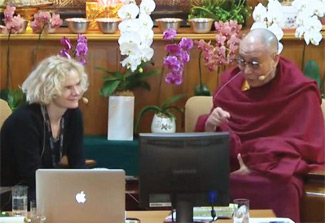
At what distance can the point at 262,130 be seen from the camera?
3.52m

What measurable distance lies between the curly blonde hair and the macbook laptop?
0.89 m

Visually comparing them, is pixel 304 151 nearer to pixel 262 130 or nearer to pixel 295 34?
pixel 262 130

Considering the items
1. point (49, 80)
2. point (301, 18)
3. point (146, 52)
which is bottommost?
point (49, 80)

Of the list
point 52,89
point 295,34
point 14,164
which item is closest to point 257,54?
point 295,34

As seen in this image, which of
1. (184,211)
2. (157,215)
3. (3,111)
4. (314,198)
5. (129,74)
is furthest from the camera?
(129,74)

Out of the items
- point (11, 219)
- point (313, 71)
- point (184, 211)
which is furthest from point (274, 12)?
point (11, 219)

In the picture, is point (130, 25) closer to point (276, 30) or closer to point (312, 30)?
point (276, 30)

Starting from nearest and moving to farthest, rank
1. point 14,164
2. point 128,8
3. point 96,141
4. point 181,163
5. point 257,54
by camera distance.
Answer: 1. point 181,163
2. point 14,164
3. point 257,54
4. point 128,8
5. point 96,141

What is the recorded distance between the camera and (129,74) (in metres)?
4.25

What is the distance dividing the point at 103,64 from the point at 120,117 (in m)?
0.41

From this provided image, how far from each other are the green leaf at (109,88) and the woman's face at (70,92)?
851mm

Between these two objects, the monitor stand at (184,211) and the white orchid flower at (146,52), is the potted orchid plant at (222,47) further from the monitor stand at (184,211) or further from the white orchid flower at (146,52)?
the monitor stand at (184,211)

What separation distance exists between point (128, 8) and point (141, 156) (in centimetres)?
185

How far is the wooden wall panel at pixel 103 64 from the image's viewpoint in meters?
4.39
